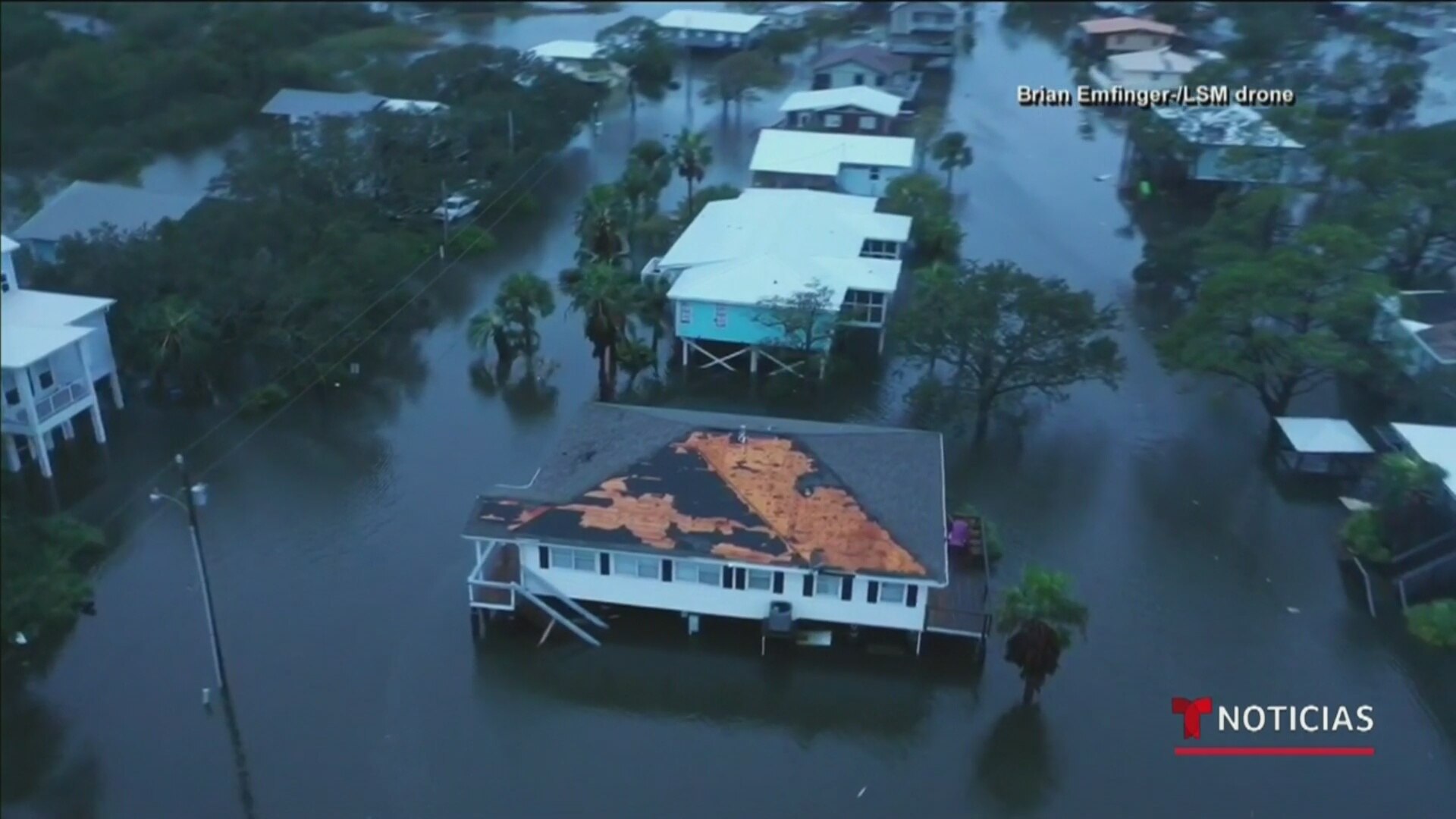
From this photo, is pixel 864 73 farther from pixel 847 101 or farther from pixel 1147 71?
pixel 1147 71

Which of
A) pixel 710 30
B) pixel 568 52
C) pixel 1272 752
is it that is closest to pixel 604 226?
pixel 1272 752

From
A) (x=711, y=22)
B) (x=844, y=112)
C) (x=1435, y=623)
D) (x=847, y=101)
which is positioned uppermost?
(x=711, y=22)

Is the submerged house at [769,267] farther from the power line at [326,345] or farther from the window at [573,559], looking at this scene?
the window at [573,559]

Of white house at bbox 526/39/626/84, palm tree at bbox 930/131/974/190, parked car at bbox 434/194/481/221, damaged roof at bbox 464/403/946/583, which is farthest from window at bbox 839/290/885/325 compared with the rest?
white house at bbox 526/39/626/84

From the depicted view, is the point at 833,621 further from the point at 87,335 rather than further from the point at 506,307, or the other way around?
the point at 87,335

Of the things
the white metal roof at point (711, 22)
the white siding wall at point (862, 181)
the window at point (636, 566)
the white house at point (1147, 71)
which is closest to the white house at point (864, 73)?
the white house at point (1147, 71)

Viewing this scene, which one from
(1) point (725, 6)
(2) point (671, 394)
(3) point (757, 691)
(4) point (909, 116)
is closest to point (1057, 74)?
(4) point (909, 116)

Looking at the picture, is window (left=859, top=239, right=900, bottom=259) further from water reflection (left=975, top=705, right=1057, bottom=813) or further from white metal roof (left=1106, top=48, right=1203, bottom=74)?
white metal roof (left=1106, top=48, right=1203, bottom=74)
